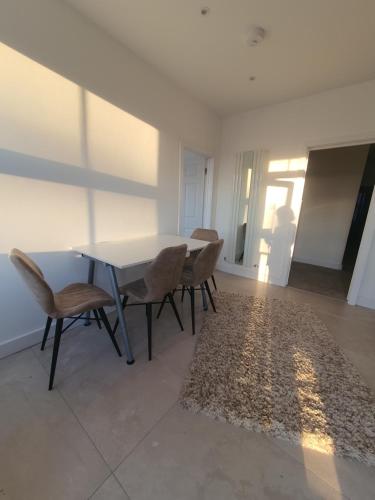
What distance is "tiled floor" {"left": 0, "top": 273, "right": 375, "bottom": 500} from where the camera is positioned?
92cm

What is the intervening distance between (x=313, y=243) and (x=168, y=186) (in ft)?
11.4

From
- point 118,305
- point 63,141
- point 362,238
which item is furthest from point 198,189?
point 118,305

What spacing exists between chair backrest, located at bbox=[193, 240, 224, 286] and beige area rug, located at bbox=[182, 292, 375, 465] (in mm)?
550

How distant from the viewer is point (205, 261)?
1.96m

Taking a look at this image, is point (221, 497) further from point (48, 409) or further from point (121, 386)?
point (48, 409)

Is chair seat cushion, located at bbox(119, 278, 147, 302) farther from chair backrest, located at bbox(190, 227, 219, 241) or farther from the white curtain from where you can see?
the white curtain

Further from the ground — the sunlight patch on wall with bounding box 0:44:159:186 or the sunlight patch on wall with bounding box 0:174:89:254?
the sunlight patch on wall with bounding box 0:44:159:186

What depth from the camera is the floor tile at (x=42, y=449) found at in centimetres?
90

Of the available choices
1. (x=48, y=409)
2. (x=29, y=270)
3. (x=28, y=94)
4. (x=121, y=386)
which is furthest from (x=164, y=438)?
(x=28, y=94)

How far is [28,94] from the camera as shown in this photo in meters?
1.48

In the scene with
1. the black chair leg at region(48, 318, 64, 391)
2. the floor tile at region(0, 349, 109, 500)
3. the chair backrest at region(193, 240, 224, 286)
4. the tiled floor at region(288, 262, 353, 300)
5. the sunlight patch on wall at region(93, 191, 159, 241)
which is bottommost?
the floor tile at region(0, 349, 109, 500)

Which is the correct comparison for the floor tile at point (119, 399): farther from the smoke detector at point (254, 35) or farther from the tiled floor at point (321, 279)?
the smoke detector at point (254, 35)

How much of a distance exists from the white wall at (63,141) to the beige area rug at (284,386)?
57.5 inches

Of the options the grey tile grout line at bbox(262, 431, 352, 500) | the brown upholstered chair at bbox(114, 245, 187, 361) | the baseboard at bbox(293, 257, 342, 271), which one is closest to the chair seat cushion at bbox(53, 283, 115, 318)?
the brown upholstered chair at bbox(114, 245, 187, 361)
